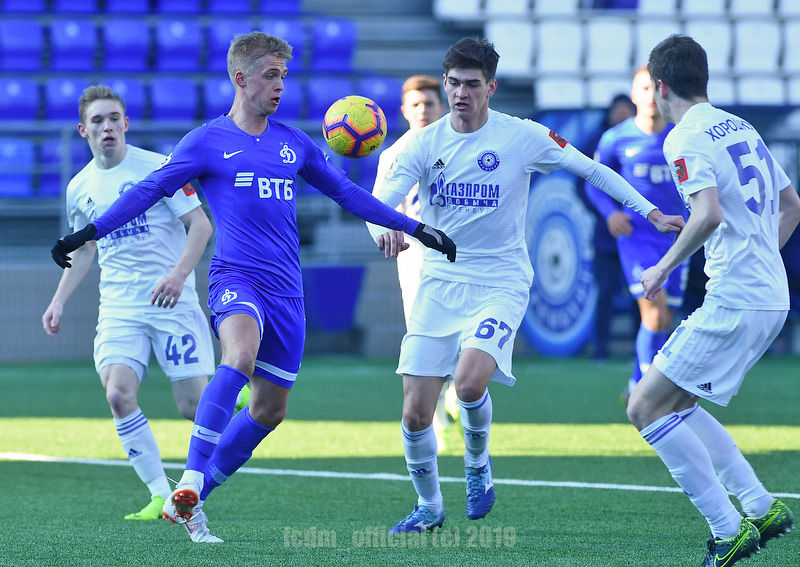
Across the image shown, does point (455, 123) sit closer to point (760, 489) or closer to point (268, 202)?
point (268, 202)

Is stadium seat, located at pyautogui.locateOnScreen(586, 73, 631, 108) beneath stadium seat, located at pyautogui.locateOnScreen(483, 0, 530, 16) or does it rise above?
beneath

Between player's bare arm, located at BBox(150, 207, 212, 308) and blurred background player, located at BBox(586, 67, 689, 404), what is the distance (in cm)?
306

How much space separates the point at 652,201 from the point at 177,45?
9.75 meters

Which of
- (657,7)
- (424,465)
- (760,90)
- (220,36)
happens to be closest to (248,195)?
(424,465)

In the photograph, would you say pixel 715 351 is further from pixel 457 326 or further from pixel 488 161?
pixel 488 161

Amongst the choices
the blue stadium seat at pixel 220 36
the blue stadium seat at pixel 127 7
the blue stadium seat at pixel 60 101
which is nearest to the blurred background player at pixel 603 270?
the blue stadium seat at pixel 220 36

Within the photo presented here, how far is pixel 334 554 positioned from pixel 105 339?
6.49 feet

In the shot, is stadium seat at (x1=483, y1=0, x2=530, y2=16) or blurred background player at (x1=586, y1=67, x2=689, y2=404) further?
stadium seat at (x1=483, y1=0, x2=530, y2=16)

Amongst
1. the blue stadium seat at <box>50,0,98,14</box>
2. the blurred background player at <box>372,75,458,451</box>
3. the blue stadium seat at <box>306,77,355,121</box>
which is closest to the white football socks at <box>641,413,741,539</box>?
the blurred background player at <box>372,75,458,451</box>

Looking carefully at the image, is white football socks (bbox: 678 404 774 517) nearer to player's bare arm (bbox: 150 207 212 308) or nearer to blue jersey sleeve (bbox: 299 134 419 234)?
blue jersey sleeve (bbox: 299 134 419 234)

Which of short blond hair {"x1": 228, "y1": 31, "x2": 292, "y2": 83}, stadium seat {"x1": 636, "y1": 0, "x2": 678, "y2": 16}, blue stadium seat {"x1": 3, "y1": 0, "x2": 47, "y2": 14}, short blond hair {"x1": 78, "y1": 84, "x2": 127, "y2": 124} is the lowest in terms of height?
short blond hair {"x1": 78, "y1": 84, "x2": 127, "y2": 124}

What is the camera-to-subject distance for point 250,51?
17.1ft

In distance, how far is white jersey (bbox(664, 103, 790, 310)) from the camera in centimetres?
449

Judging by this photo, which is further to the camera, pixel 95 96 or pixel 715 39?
pixel 715 39
